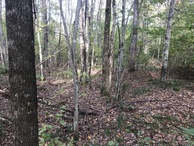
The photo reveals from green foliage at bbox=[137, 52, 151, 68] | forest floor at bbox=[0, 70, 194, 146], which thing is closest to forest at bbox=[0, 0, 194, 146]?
forest floor at bbox=[0, 70, 194, 146]

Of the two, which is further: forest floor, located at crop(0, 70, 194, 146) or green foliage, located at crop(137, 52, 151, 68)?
green foliage, located at crop(137, 52, 151, 68)

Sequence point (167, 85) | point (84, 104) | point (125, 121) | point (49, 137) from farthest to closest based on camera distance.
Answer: point (167, 85) → point (84, 104) → point (125, 121) → point (49, 137)

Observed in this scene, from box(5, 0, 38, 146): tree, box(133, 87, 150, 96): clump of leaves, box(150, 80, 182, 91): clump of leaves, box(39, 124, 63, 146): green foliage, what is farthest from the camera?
box(150, 80, 182, 91): clump of leaves

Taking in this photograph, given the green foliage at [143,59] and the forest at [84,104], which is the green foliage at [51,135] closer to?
the forest at [84,104]

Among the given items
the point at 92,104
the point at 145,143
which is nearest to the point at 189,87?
the point at 92,104

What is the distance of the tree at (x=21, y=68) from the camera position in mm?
2246

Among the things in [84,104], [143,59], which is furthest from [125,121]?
[143,59]

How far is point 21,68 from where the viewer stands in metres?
2.29

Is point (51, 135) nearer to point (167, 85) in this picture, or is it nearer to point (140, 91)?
point (140, 91)

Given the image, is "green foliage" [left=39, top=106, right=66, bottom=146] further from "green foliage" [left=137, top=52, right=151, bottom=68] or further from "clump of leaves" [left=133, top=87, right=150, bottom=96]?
"green foliage" [left=137, top=52, right=151, bottom=68]

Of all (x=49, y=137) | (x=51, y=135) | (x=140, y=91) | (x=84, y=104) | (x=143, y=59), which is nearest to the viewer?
(x=49, y=137)

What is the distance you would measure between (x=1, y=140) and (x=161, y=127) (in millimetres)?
4297

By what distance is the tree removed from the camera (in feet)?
7.37

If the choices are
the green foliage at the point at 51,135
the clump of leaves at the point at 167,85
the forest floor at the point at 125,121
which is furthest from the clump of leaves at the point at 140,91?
the green foliage at the point at 51,135
